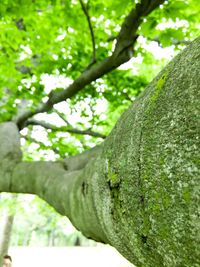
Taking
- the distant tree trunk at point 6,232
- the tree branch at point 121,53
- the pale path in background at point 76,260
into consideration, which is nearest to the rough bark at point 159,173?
the tree branch at point 121,53

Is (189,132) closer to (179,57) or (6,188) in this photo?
(179,57)

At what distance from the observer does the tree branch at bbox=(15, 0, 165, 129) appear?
2.69 meters

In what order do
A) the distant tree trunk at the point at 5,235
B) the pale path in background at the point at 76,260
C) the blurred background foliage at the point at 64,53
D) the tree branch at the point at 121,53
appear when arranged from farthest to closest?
the pale path in background at the point at 76,260
the distant tree trunk at the point at 5,235
the blurred background foliage at the point at 64,53
the tree branch at the point at 121,53

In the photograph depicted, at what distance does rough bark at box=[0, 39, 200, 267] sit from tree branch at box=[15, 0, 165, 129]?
1.65 metres

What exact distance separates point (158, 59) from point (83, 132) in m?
2.68

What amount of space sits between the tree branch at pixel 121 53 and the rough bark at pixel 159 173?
1.65 metres

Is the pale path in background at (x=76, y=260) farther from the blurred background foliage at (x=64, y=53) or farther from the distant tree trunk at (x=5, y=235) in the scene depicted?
the blurred background foliage at (x=64, y=53)

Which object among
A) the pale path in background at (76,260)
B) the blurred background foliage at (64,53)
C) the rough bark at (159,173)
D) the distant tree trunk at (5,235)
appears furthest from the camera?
the pale path in background at (76,260)

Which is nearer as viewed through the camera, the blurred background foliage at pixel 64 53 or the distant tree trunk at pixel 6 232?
the blurred background foliage at pixel 64 53

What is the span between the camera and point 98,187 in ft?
5.21

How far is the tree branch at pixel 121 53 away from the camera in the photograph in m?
2.69

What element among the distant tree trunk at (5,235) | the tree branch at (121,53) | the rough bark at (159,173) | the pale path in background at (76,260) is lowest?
the pale path in background at (76,260)

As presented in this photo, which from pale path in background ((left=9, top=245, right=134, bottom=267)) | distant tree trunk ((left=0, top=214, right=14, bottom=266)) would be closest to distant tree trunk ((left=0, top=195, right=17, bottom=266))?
distant tree trunk ((left=0, top=214, right=14, bottom=266))

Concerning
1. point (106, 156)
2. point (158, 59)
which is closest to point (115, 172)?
point (106, 156)
